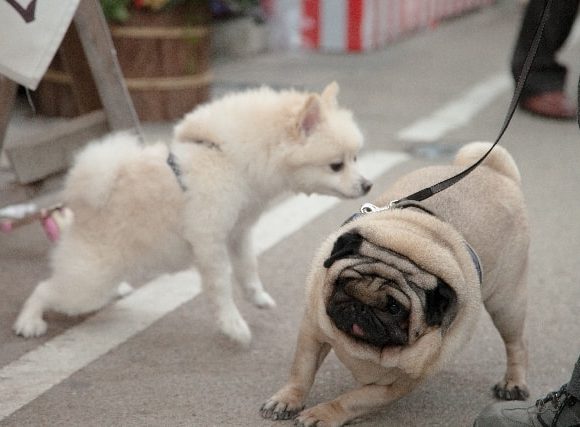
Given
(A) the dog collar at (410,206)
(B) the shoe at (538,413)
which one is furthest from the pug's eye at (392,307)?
(B) the shoe at (538,413)

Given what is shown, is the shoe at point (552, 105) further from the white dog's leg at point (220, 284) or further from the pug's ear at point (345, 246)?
the pug's ear at point (345, 246)

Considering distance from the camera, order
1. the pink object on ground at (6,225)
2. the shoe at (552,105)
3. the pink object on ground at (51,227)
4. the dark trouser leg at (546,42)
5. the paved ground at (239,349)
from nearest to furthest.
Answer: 1. the paved ground at (239,349)
2. the pink object on ground at (51,227)
3. the pink object on ground at (6,225)
4. the dark trouser leg at (546,42)
5. the shoe at (552,105)

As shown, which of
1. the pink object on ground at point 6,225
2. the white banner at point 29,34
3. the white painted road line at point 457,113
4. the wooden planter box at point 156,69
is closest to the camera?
the white banner at point 29,34

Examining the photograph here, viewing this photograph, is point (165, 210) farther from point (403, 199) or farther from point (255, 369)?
point (403, 199)

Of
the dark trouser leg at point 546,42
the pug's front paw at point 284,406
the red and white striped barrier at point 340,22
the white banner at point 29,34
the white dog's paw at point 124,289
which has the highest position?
the white banner at point 29,34

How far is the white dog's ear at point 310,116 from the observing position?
2482 mm

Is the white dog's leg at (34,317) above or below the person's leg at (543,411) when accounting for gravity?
below

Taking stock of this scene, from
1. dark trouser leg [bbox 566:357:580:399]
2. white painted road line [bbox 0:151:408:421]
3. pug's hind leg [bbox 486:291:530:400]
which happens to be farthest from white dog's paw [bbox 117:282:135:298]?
dark trouser leg [bbox 566:357:580:399]

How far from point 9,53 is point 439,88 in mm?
4320

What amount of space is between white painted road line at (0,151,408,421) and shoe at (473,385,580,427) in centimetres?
117

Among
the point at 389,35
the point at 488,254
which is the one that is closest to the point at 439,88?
the point at 389,35

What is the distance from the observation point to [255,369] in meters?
2.42

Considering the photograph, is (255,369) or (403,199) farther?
(255,369)

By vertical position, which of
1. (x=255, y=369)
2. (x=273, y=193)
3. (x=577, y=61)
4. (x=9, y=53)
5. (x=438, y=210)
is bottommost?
(x=577, y=61)
